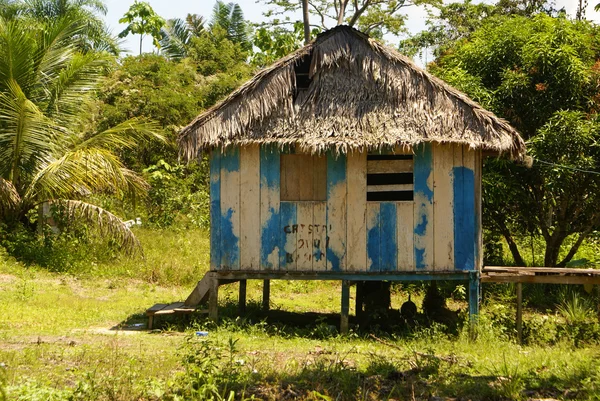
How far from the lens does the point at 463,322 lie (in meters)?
11.3

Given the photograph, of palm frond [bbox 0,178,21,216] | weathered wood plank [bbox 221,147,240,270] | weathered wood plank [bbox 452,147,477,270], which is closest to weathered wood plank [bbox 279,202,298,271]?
weathered wood plank [bbox 221,147,240,270]

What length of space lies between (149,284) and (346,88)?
5965 millimetres

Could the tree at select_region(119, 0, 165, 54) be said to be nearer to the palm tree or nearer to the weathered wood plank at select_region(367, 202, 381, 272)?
the palm tree

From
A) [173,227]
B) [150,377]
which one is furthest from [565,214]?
[150,377]

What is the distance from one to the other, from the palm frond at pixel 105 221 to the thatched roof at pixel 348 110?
4.52 m

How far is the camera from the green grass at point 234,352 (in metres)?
6.57

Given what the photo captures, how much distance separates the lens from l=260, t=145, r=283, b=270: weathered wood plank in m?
11.0

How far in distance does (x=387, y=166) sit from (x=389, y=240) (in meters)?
1.03

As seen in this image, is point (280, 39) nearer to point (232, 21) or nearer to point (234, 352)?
point (232, 21)

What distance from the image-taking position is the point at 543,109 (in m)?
14.3

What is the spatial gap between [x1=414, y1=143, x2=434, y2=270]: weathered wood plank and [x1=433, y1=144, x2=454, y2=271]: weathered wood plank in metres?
0.07

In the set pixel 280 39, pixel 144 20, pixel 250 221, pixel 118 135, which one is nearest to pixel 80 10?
pixel 144 20

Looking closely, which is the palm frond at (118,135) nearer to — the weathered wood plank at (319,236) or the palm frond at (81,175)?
the palm frond at (81,175)

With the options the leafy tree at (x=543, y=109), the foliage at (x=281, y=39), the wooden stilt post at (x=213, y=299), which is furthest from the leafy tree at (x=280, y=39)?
the wooden stilt post at (x=213, y=299)
